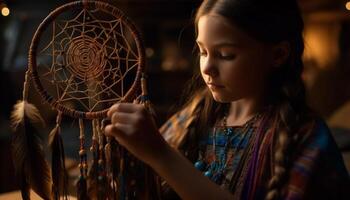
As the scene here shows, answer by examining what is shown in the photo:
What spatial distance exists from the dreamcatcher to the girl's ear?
0.80 ft

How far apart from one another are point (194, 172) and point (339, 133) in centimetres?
129

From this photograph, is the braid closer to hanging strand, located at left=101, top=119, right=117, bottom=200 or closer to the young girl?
the young girl

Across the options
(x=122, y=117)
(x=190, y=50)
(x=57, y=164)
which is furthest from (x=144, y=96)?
(x=190, y=50)

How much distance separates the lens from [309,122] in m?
0.81

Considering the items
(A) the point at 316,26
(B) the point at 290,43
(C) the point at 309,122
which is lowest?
(A) the point at 316,26

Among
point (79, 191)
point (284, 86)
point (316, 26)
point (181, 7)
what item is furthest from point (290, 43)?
point (316, 26)

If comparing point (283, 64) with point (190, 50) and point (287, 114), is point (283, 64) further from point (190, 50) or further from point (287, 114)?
point (190, 50)

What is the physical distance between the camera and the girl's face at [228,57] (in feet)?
2.55

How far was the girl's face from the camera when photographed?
776 millimetres

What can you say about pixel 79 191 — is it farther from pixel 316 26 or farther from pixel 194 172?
pixel 316 26

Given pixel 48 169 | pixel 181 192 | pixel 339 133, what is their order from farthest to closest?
pixel 339 133 < pixel 48 169 < pixel 181 192

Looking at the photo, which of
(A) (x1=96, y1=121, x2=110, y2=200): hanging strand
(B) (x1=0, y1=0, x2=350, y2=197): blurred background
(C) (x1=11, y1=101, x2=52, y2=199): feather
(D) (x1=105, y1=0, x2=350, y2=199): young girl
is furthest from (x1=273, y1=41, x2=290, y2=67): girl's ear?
(B) (x1=0, y1=0, x2=350, y2=197): blurred background

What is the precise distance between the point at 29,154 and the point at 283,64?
49 cm

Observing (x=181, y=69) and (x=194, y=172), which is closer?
(x=194, y=172)
